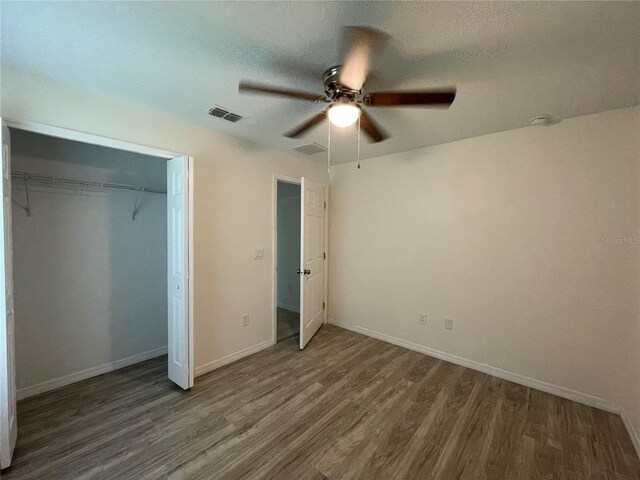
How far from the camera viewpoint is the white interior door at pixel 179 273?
2.26 m

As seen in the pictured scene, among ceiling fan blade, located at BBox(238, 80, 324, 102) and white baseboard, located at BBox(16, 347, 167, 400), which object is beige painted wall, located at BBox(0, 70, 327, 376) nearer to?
white baseboard, located at BBox(16, 347, 167, 400)

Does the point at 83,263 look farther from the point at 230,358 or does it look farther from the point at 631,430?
the point at 631,430

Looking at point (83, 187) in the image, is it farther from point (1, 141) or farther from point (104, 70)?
point (104, 70)

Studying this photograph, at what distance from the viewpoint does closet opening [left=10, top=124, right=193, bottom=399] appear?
2201 millimetres

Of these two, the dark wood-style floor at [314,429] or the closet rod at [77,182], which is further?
the closet rod at [77,182]

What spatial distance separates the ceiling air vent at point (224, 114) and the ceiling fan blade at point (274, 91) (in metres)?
0.85

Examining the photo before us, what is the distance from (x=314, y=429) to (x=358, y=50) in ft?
8.13

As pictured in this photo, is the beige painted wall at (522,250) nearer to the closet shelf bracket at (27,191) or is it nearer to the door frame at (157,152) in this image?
the door frame at (157,152)

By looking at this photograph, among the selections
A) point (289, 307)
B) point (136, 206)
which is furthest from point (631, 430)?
point (136, 206)

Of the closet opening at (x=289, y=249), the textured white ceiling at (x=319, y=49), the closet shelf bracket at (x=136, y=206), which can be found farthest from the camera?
the closet opening at (x=289, y=249)

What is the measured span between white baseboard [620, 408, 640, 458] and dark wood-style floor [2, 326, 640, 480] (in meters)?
0.04

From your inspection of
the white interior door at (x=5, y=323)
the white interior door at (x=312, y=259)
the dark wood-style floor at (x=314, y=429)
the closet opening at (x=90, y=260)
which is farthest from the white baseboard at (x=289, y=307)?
the white interior door at (x=5, y=323)

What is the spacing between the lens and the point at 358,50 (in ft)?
4.58

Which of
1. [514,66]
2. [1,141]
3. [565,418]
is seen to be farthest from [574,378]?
[1,141]
